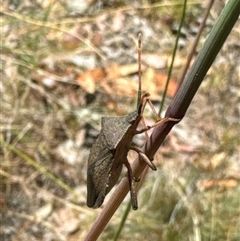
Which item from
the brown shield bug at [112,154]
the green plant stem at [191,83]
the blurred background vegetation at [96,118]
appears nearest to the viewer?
the green plant stem at [191,83]

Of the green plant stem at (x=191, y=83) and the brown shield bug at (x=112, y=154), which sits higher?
the green plant stem at (x=191, y=83)

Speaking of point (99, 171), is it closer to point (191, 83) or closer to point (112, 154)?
point (112, 154)

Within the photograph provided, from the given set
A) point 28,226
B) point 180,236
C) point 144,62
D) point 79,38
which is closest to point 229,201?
point 180,236

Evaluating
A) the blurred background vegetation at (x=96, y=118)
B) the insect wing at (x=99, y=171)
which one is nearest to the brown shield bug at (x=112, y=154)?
the insect wing at (x=99, y=171)

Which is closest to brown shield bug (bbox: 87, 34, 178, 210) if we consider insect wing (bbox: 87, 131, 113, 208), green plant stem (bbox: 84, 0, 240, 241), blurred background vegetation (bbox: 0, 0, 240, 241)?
insect wing (bbox: 87, 131, 113, 208)

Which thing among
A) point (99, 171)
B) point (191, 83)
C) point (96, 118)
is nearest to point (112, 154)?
point (99, 171)

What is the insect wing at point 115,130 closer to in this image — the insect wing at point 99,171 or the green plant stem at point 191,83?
the insect wing at point 99,171

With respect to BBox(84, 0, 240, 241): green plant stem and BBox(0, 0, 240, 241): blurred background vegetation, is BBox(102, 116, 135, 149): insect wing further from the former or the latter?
BBox(0, 0, 240, 241): blurred background vegetation
